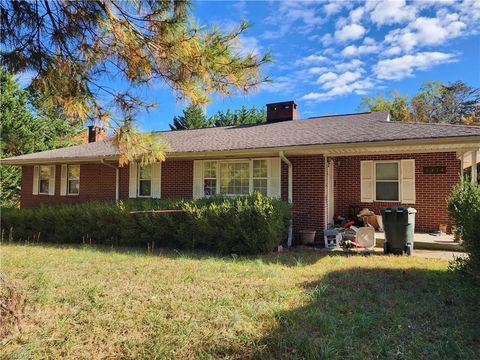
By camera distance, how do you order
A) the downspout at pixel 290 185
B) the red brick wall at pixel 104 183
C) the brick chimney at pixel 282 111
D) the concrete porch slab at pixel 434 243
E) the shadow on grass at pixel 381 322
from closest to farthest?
the shadow on grass at pixel 381 322, the concrete porch slab at pixel 434 243, the downspout at pixel 290 185, the red brick wall at pixel 104 183, the brick chimney at pixel 282 111

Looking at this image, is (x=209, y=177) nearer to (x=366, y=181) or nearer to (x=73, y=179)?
(x=366, y=181)

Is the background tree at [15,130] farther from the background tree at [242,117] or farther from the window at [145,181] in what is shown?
the background tree at [242,117]

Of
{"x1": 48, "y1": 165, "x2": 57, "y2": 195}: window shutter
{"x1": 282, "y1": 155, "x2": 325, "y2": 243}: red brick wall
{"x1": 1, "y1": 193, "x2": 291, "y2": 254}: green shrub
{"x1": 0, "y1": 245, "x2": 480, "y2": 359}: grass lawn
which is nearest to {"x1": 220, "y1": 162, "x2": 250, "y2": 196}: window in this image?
{"x1": 282, "y1": 155, "x2": 325, "y2": 243}: red brick wall

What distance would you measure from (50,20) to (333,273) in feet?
19.5

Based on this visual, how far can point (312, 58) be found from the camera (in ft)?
37.3

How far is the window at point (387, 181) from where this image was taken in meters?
11.3

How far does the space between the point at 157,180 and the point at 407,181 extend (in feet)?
27.8

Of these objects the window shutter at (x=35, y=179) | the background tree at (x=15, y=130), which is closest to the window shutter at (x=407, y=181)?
the window shutter at (x=35, y=179)

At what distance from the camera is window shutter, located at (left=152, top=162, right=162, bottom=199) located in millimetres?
12203

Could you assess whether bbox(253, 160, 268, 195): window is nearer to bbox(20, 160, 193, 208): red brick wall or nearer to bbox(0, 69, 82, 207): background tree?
bbox(20, 160, 193, 208): red brick wall

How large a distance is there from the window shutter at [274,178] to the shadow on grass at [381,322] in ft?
15.8

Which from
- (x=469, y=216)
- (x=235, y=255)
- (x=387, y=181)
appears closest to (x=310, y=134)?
(x=387, y=181)

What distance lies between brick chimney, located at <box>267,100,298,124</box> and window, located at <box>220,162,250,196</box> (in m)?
4.68

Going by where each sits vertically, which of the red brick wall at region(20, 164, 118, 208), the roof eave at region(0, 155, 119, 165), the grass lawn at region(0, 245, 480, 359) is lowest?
the grass lawn at region(0, 245, 480, 359)
